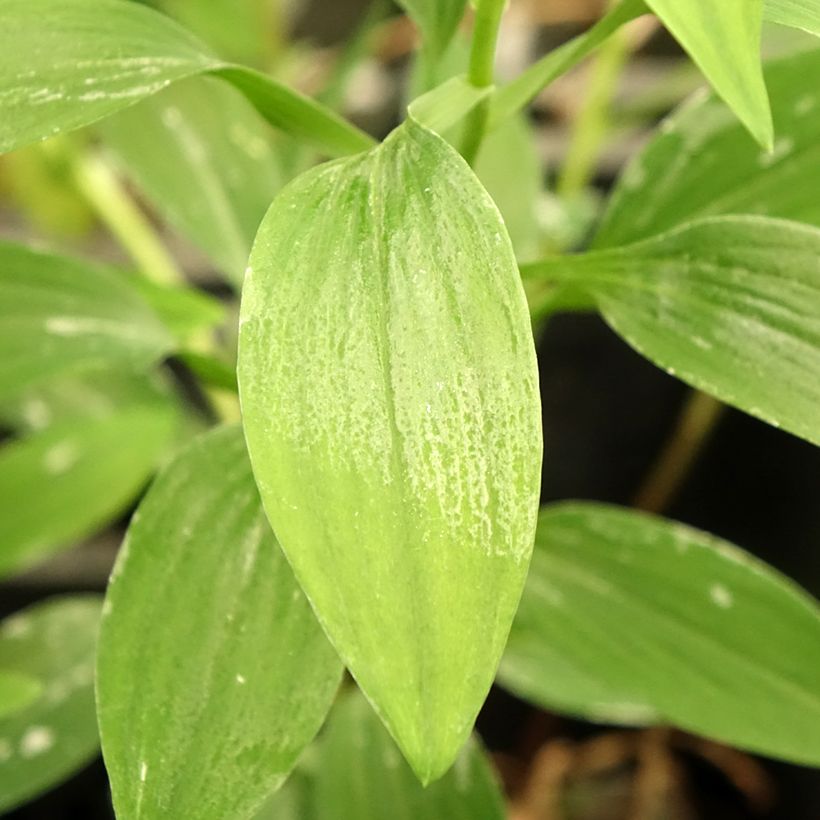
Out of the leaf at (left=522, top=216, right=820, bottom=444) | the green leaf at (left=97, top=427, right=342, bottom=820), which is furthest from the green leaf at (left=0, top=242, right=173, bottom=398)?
the leaf at (left=522, top=216, right=820, bottom=444)

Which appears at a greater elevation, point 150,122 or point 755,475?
point 150,122

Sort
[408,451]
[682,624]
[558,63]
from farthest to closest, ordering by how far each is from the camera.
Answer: [682,624] → [558,63] → [408,451]

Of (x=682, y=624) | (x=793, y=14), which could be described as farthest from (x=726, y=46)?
(x=682, y=624)

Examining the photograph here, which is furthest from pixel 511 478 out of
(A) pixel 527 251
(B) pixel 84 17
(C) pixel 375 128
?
(C) pixel 375 128

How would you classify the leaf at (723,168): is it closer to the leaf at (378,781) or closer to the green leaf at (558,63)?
the green leaf at (558,63)

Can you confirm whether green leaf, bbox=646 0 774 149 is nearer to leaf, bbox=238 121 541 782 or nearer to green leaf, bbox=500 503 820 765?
leaf, bbox=238 121 541 782

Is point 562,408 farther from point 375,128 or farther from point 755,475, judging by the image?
point 375,128

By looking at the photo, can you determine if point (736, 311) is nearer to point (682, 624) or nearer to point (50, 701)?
point (682, 624)
